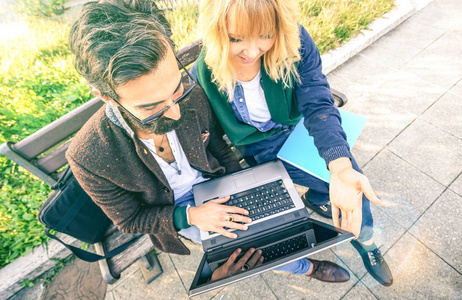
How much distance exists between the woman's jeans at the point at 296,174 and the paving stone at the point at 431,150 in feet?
3.66

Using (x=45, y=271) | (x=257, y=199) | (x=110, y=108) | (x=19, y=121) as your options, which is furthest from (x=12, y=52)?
(x=257, y=199)

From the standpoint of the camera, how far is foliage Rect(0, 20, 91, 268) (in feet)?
7.54

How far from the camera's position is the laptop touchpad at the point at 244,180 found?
1714 millimetres

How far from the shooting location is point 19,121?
8.93 feet

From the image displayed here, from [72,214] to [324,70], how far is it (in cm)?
329

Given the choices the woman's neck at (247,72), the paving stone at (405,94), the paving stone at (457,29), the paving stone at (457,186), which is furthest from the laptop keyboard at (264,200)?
the paving stone at (457,29)

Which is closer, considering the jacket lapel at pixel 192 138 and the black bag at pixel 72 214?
the black bag at pixel 72 214

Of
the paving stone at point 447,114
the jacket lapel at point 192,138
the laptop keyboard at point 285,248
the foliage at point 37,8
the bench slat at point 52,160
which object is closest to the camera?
the laptop keyboard at point 285,248

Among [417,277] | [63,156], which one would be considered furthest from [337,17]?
[63,156]

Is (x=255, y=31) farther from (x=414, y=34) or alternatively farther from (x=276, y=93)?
(x=414, y=34)

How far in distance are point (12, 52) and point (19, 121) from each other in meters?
1.71

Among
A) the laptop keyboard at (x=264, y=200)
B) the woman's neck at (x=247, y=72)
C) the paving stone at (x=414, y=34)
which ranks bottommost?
the paving stone at (x=414, y=34)

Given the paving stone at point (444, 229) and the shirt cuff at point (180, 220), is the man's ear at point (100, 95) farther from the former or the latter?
the paving stone at point (444, 229)

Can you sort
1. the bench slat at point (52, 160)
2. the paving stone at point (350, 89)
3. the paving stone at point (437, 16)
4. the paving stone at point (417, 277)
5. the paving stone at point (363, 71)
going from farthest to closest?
the paving stone at point (437, 16) → the paving stone at point (363, 71) → the paving stone at point (350, 89) → the paving stone at point (417, 277) → the bench slat at point (52, 160)
